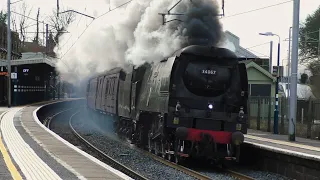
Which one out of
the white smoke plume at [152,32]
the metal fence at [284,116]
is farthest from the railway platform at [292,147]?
the white smoke plume at [152,32]

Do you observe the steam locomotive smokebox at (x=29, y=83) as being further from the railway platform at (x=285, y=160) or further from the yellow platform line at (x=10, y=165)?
the railway platform at (x=285, y=160)

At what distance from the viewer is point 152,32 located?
14484 mm

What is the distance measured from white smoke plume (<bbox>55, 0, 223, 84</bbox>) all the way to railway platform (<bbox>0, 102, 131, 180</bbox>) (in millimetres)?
3962

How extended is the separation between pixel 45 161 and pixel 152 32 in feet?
20.3

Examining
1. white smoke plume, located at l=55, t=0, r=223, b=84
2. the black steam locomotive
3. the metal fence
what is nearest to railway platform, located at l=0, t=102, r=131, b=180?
the black steam locomotive

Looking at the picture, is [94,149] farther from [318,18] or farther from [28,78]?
[318,18]

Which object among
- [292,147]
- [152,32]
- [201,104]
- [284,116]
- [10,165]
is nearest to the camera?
[10,165]

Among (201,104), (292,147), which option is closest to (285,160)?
(292,147)

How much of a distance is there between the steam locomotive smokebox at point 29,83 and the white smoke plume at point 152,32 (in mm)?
14543

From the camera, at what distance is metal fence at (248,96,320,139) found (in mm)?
17056

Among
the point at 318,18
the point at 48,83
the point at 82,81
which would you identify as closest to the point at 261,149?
the point at 82,81

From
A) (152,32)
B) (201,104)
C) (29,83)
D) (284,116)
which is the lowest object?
(284,116)

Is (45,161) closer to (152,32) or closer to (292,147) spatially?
(152,32)

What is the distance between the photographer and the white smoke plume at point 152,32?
12.9m
